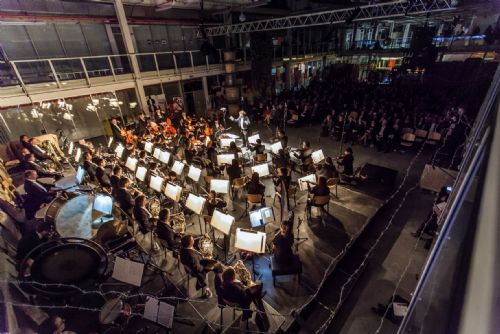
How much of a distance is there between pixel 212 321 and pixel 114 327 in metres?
1.77

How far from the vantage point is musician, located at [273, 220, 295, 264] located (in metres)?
4.75

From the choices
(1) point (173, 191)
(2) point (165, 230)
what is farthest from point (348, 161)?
(2) point (165, 230)

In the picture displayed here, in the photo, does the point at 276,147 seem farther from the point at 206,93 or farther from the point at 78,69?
the point at 78,69

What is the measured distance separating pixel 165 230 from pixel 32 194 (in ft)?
15.2

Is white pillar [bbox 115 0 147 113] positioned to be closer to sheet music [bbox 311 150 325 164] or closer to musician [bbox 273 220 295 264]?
sheet music [bbox 311 150 325 164]

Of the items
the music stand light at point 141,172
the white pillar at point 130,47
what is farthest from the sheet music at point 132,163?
the white pillar at point 130,47

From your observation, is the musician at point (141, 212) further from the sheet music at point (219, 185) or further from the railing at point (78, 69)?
the railing at point (78, 69)

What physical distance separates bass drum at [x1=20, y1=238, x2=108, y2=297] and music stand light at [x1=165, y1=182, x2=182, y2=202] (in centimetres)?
199

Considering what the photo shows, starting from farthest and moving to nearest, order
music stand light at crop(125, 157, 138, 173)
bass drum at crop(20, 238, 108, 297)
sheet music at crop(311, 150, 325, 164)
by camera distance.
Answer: sheet music at crop(311, 150, 325, 164) < music stand light at crop(125, 157, 138, 173) < bass drum at crop(20, 238, 108, 297)

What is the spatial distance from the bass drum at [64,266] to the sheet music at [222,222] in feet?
6.99

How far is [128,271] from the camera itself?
13.3 feet

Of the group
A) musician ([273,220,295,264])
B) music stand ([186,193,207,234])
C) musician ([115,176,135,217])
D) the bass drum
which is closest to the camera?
the bass drum

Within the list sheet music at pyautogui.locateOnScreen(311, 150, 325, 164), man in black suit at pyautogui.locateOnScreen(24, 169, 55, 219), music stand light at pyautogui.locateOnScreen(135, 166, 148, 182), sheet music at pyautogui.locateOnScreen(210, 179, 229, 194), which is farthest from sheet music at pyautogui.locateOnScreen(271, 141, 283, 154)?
man in black suit at pyautogui.locateOnScreen(24, 169, 55, 219)

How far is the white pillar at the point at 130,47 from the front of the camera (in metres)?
11.1
